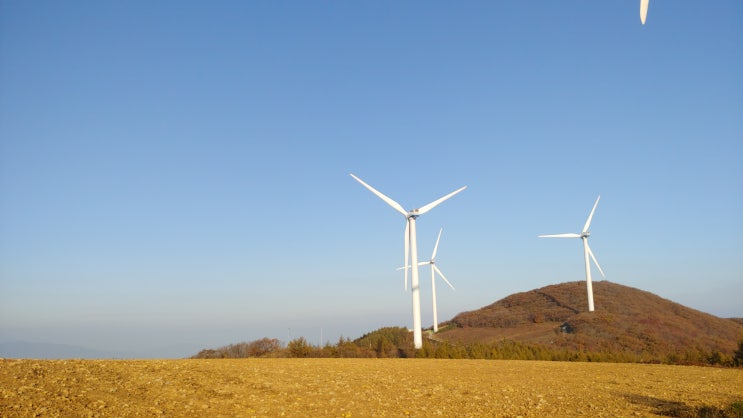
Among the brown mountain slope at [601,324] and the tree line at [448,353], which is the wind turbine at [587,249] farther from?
the tree line at [448,353]

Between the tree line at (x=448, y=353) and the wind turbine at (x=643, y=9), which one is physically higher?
the wind turbine at (x=643, y=9)

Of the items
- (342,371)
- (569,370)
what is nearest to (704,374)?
(569,370)

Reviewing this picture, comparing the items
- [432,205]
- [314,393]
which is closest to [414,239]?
[432,205]

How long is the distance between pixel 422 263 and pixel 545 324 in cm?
1658

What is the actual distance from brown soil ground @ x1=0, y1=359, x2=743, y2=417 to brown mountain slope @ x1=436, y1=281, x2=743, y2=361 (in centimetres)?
1899

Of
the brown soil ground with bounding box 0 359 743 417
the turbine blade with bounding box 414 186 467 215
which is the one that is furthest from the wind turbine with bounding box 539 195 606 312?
the brown soil ground with bounding box 0 359 743 417

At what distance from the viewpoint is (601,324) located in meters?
52.4

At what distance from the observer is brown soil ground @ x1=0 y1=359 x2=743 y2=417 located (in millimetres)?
11156

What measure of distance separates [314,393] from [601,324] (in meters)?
46.6

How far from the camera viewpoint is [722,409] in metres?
13.0

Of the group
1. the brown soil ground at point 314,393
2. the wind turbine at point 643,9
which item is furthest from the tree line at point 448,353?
the wind turbine at point 643,9

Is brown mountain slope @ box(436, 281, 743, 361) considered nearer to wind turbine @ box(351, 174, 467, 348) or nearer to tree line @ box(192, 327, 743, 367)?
tree line @ box(192, 327, 743, 367)

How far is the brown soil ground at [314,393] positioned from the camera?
11.2 metres

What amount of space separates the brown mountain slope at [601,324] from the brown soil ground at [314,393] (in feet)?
62.3
